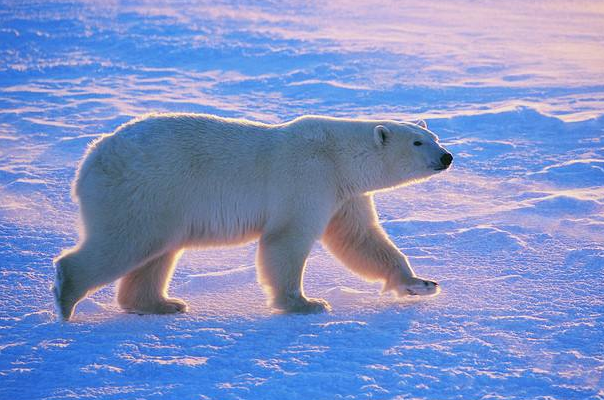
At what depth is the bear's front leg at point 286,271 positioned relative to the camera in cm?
439

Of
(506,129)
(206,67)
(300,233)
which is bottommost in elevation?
(300,233)

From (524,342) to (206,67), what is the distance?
9.75 meters

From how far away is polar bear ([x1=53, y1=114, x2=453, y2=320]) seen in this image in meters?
4.29

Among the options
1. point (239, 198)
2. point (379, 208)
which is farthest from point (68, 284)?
point (379, 208)

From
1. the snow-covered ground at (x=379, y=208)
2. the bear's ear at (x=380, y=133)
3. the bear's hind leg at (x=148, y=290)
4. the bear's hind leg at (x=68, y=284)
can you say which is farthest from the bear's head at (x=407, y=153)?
the bear's hind leg at (x=68, y=284)

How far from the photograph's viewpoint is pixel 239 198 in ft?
15.0

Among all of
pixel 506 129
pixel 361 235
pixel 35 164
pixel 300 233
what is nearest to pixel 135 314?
pixel 300 233

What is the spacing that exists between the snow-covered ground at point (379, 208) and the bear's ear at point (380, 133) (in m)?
0.98

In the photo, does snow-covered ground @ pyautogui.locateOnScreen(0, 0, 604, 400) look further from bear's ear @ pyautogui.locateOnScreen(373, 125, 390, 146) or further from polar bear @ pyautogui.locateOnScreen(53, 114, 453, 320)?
bear's ear @ pyautogui.locateOnScreen(373, 125, 390, 146)

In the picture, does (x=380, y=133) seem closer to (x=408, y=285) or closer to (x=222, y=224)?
(x=408, y=285)

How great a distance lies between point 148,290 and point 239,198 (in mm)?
823

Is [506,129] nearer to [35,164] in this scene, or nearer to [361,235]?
[361,235]

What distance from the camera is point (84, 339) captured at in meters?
3.78

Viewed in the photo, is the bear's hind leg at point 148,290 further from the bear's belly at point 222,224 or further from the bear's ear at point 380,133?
the bear's ear at point 380,133
